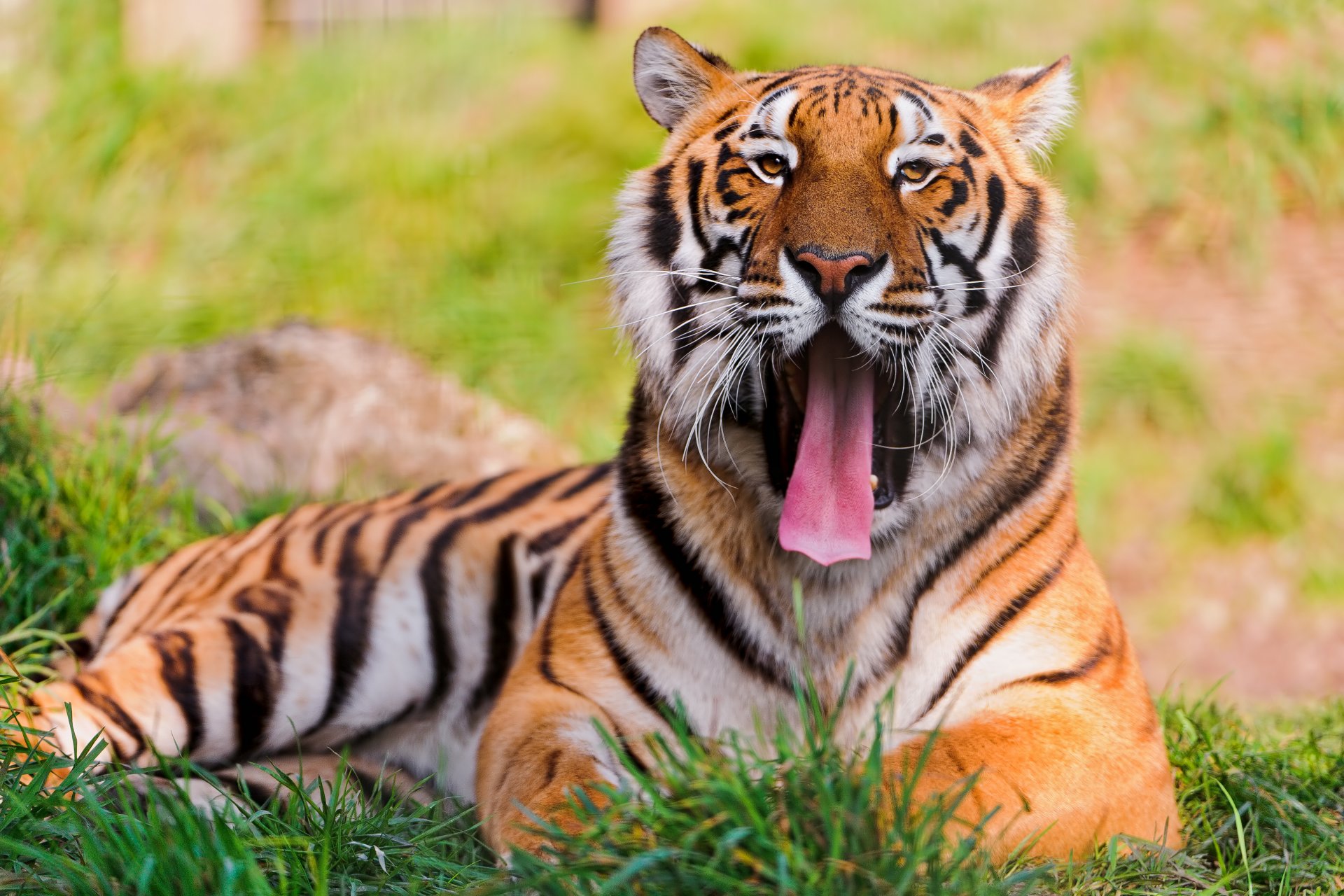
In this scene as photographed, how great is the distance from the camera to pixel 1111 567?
5531mm

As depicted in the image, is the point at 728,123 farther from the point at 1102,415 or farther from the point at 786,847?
the point at 1102,415

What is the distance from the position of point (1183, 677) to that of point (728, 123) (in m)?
3.34

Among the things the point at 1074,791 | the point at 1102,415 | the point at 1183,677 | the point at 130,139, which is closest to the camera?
the point at 1074,791

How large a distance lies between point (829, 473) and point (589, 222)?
15.6 feet

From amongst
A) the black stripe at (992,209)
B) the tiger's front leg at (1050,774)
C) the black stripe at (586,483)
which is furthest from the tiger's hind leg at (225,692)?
the black stripe at (992,209)

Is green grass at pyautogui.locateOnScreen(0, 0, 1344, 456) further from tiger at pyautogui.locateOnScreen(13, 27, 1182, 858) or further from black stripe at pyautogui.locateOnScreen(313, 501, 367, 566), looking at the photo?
tiger at pyautogui.locateOnScreen(13, 27, 1182, 858)

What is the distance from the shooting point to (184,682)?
2520 mm

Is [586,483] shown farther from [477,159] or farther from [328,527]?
[477,159]

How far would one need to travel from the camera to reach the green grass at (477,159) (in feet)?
19.6

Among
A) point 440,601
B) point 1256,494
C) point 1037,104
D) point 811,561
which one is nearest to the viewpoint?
point 811,561

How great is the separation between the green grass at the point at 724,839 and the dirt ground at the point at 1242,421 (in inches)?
90.8

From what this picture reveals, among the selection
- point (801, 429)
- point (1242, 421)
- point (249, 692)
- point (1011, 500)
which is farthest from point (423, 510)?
point (1242, 421)

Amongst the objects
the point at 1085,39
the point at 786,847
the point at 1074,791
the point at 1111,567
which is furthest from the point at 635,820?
the point at 1085,39

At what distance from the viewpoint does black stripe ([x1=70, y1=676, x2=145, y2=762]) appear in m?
2.40
